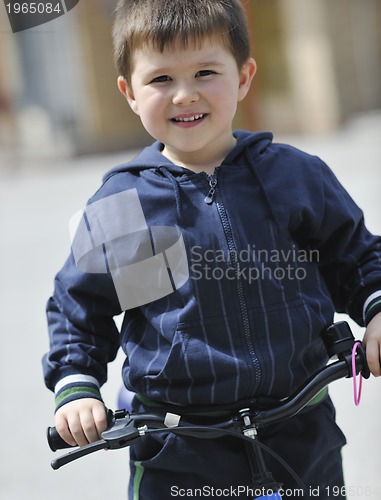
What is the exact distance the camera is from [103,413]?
2055mm

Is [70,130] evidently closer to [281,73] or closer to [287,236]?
[281,73]

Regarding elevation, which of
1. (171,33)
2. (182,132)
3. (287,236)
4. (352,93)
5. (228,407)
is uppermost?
(171,33)

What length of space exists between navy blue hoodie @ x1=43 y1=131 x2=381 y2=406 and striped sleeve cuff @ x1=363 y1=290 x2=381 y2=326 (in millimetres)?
24

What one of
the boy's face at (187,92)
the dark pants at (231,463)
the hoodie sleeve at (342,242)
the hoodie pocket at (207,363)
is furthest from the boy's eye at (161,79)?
the dark pants at (231,463)

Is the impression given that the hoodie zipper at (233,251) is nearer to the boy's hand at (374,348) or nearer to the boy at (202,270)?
the boy at (202,270)

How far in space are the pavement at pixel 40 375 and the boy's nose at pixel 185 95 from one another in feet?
6.64

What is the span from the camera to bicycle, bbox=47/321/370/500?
1.90m

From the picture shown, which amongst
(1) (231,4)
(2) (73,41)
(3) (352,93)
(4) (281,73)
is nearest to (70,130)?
(2) (73,41)

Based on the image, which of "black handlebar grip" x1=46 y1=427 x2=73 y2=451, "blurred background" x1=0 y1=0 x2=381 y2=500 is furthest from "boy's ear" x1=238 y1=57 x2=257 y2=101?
"blurred background" x1=0 y1=0 x2=381 y2=500

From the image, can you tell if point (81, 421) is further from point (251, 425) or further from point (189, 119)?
point (189, 119)

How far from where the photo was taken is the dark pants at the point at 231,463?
6.88 feet

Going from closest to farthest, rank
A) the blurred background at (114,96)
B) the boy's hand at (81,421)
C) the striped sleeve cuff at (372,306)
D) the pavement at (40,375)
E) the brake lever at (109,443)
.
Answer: the brake lever at (109,443), the boy's hand at (81,421), the striped sleeve cuff at (372,306), the pavement at (40,375), the blurred background at (114,96)

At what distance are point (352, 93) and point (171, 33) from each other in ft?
53.1

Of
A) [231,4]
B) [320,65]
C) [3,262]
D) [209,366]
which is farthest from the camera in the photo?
[320,65]
